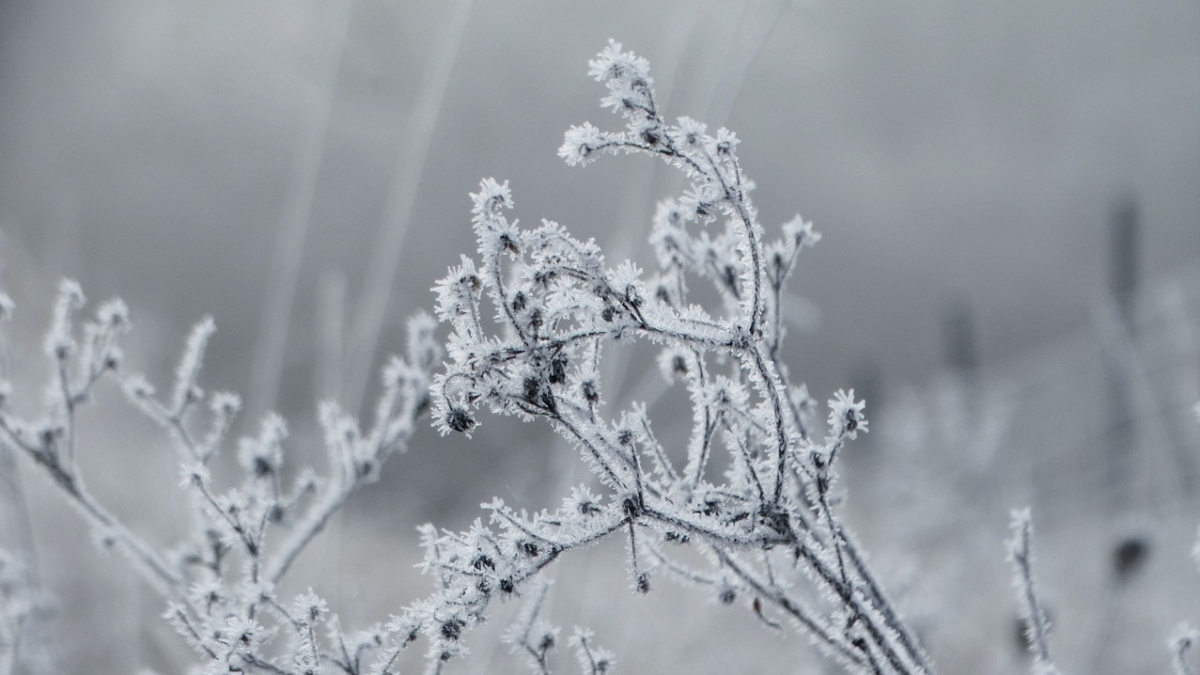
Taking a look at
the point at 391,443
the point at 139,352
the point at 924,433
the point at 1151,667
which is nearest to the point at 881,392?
the point at 924,433

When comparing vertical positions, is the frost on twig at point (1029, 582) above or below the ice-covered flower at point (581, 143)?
below

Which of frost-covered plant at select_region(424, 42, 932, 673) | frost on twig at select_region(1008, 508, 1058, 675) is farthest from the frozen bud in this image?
frost on twig at select_region(1008, 508, 1058, 675)

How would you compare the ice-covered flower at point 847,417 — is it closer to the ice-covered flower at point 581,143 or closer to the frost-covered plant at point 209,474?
the ice-covered flower at point 581,143

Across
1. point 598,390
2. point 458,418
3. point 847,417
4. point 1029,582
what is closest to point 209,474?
point 458,418

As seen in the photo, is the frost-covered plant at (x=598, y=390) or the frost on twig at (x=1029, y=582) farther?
the frost on twig at (x=1029, y=582)

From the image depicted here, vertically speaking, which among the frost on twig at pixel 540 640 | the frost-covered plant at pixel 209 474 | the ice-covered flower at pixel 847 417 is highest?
the frost-covered plant at pixel 209 474

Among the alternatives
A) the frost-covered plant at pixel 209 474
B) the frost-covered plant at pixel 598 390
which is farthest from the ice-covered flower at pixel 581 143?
the frost-covered plant at pixel 209 474

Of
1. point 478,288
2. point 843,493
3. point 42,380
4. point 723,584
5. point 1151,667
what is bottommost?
point 723,584

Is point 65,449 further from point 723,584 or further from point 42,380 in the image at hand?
point 42,380
